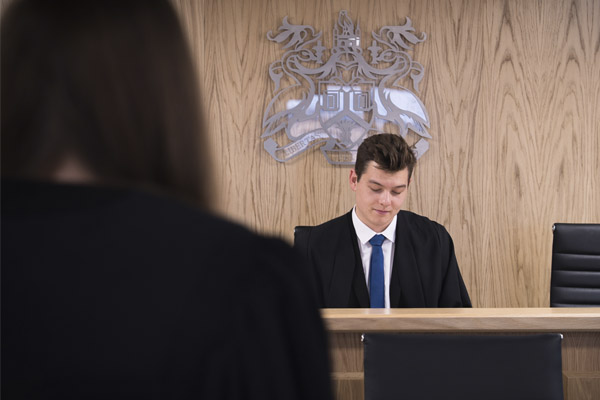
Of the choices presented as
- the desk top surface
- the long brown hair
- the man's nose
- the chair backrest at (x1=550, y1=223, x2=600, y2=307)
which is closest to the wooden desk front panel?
the desk top surface

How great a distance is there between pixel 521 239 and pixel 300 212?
1.46m

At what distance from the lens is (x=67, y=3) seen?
51 cm

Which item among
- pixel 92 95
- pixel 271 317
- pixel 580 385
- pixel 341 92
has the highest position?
pixel 341 92

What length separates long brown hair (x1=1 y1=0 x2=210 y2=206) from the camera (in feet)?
1.61

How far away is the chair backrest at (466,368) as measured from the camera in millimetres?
1359

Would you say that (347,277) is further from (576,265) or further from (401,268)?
(576,265)

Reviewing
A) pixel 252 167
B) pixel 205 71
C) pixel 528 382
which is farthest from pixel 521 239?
pixel 528 382

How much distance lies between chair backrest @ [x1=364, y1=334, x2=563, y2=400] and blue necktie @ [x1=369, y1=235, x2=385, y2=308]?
1120mm

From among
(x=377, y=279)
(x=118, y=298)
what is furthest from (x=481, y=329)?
(x=118, y=298)

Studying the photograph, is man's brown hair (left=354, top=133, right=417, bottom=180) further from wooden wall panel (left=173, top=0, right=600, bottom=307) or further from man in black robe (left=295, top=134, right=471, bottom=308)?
wooden wall panel (left=173, top=0, right=600, bottom=307)

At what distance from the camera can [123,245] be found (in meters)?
0.46

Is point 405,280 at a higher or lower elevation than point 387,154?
lower

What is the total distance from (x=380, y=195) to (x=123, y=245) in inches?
85.8

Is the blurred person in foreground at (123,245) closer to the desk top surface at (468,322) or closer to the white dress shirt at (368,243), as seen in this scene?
the desk top surface at (468,322)
